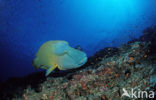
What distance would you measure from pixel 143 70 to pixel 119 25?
90.6m

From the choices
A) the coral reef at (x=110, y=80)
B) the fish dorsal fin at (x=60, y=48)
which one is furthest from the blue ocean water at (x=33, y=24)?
the fish dorsal fin at (x=60, y=48)

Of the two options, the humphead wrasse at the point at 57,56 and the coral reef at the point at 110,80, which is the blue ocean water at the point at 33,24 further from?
the humphead wrasse at the point at 57,56

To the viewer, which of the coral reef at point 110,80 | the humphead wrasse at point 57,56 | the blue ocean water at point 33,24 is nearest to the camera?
the humphead wrasse at point 57,56

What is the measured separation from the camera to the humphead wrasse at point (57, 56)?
103cm

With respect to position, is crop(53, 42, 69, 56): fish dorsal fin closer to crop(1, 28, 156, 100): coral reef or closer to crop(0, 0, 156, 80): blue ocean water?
crop(1, 28, 156, 100): coral reef

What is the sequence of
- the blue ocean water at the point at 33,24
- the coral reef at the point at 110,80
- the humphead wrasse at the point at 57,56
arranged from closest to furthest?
the humphead wrasse at the point at 57,56, the coral reef at the point at 110,80, the blue ocean water at the point at 33,24

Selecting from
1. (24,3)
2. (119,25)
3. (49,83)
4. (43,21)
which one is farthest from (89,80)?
(119,25)

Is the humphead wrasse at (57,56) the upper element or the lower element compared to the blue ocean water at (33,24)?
lower

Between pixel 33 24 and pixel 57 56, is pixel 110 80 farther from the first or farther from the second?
pixel 33 24

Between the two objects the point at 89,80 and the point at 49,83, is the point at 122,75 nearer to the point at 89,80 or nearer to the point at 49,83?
the point at 89,80

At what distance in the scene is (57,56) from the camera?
3.66 ft

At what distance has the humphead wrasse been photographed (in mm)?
1031

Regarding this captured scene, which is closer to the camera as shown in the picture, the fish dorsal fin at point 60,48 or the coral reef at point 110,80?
the fish dorsal fin at point 60,48

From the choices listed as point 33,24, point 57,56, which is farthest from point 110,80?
point 33,24
